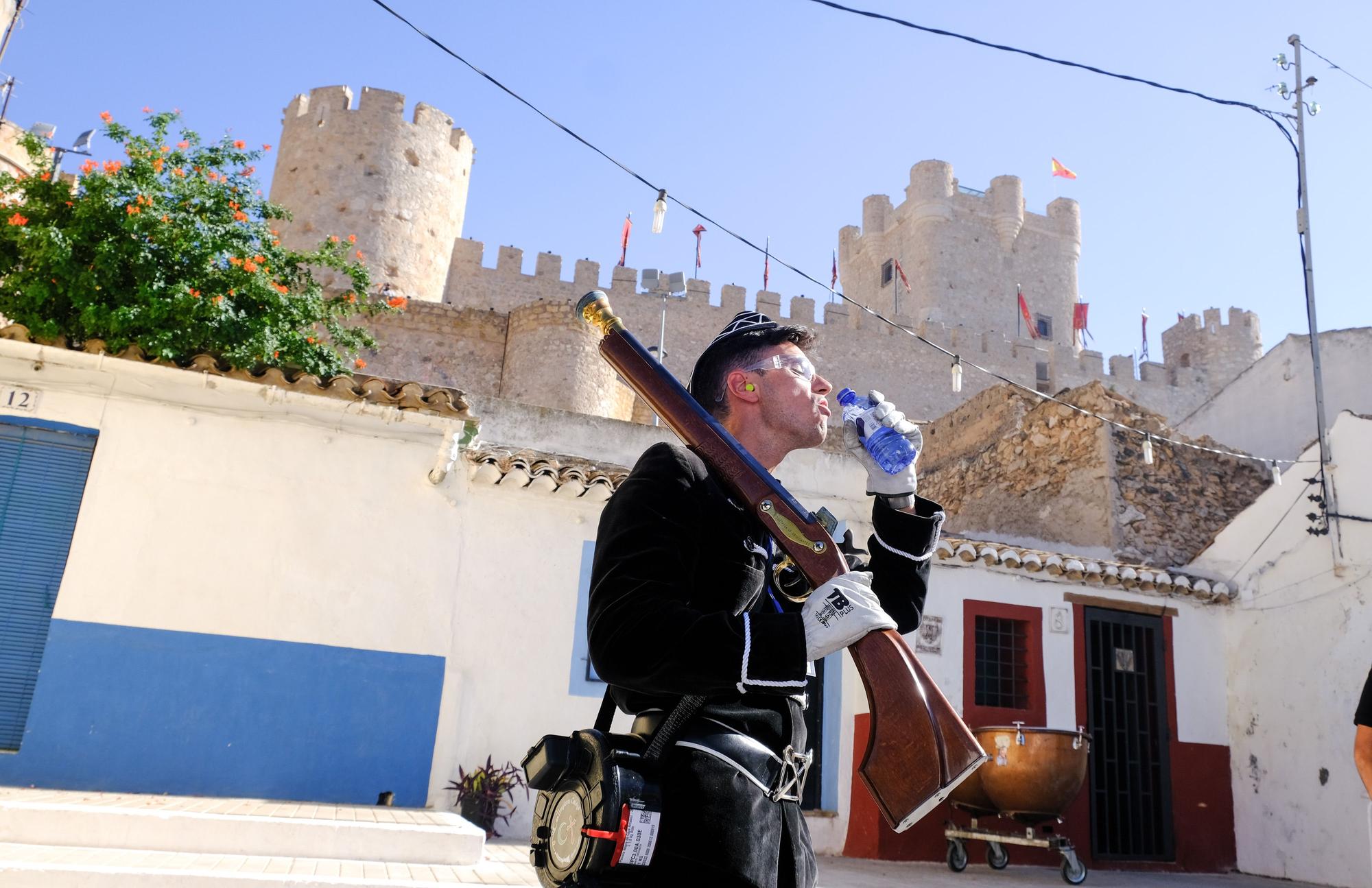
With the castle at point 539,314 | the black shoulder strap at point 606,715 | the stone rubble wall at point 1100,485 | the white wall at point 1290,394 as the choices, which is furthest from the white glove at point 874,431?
the castle at point 539,314

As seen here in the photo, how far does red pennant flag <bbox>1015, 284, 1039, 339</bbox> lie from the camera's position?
3941cm

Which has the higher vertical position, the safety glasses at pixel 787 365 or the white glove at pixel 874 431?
the safety glasses at pixel 787 365

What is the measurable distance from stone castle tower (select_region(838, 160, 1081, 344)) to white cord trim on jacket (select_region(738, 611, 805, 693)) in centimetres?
3824

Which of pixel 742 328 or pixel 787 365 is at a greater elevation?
pixel 742 328

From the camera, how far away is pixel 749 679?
191 centimetres

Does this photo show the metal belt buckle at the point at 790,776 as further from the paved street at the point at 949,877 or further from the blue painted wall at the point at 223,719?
the blue painted wall at the point at 223,719

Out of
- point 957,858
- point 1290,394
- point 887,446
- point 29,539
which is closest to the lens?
point 887,446

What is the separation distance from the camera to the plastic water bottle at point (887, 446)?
7.85 ft

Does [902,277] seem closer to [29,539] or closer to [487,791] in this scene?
[487,791]

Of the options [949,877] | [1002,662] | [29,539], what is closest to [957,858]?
[949,877]

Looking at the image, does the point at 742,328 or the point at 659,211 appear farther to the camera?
the point at 659,211

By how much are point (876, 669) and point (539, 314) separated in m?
23.2

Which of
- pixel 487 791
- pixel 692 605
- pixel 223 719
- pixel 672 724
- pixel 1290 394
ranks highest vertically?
pixel 1290 394

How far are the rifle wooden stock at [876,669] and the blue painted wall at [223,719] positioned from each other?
6845 millimetres
